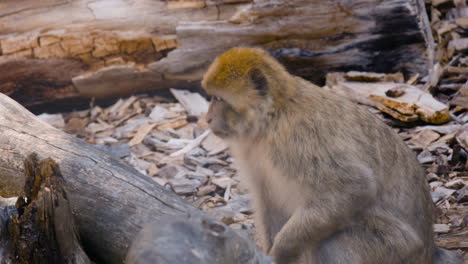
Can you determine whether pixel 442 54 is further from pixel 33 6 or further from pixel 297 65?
pixel 33 6

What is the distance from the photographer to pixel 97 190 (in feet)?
12.8

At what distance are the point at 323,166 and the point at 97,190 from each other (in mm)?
1528

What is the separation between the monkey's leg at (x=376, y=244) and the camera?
3791 mm

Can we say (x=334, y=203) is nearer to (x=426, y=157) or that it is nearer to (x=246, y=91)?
(x=246, y=91)

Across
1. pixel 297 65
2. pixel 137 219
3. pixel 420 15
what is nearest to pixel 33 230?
pixel 137 219

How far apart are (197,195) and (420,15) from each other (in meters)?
3.40

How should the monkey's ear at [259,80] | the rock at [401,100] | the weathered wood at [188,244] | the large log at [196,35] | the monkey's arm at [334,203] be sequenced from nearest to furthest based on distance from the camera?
the weathered wood at [188,244]
the monkey's arm at [334,203]
the monkey's ear at [259,80]
the rock at [401,100]
the large log at [196,35]

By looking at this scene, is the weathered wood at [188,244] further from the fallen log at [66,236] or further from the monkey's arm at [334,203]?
the monkey's arm at [334,203]

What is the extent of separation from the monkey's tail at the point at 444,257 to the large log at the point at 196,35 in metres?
3.23

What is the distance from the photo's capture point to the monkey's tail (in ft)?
13.6

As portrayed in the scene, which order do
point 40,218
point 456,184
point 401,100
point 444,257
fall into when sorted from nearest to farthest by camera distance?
point 40,218
point 444,257
point 456,184
point 401,100

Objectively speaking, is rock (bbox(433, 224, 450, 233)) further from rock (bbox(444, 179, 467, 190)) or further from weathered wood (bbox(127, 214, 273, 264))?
weathered wood (bbox(127, 214, 273, 264))

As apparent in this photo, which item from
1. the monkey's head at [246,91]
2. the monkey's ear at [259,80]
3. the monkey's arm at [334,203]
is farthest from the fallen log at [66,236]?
the monkey's ear at [259,80]

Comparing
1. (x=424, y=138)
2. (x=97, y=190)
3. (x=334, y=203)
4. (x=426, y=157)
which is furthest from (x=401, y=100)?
(x=97, y=190)
